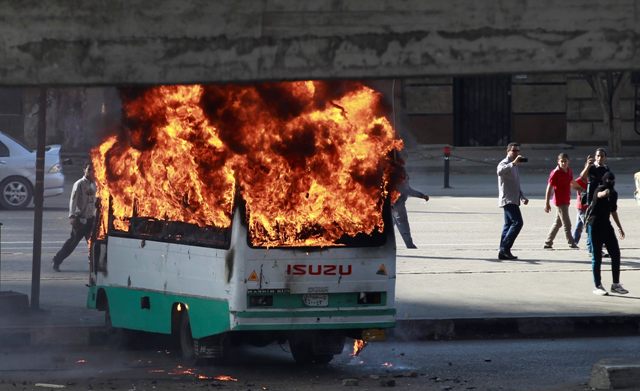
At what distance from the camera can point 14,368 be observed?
13.4 metres

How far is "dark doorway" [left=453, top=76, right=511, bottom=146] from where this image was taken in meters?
42.8

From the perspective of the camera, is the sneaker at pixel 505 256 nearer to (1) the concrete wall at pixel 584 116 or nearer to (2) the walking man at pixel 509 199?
(2) the walking man at pixel 509 199

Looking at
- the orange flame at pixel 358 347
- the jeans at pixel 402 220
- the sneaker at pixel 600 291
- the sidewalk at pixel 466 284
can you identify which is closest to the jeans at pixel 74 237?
the sidewalk at pixel 466 284

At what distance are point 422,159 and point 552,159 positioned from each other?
3.68m

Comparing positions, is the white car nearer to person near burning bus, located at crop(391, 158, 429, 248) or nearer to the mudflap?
person near burning bus, located at crop(391, 158, 429, 248)

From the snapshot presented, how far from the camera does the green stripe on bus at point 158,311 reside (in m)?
12.8

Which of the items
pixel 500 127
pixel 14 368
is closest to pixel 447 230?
pixel 14 368

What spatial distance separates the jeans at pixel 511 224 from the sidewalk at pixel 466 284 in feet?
1.14

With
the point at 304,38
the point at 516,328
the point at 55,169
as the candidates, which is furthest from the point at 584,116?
the point at 304,38

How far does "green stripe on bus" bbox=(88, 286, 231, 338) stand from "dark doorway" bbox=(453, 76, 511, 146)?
28928 mm

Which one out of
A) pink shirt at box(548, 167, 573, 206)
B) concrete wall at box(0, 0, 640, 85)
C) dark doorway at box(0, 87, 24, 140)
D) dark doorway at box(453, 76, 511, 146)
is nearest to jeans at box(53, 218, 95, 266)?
pink shirt at box(548, 167, 573, 206)

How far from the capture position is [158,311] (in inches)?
541

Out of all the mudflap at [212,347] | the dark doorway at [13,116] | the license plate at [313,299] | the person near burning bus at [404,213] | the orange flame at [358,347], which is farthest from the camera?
the dark doorway at [13,116]

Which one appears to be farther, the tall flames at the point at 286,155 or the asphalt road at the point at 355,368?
the tall flames at the point at 286,155
